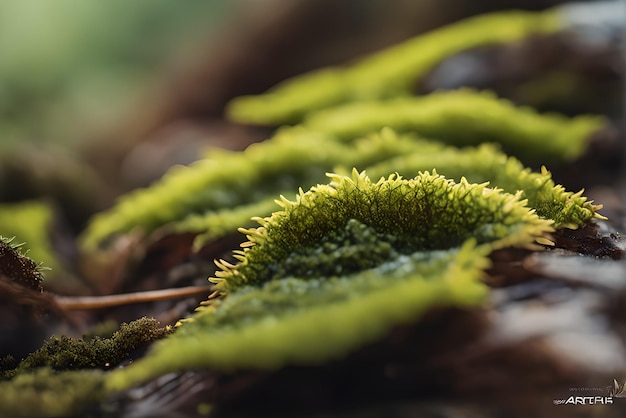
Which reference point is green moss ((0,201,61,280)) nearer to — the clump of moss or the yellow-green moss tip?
the clump of moss

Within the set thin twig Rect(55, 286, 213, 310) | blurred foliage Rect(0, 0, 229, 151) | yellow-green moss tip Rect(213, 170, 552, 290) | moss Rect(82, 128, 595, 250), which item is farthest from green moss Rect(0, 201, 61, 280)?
blurred foliage Rect(0, 0, 229, 151)

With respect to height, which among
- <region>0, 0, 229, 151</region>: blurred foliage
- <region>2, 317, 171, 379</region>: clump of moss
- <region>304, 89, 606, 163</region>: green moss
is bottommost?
<region>2, 317, 171, 379</region>: clump of moss

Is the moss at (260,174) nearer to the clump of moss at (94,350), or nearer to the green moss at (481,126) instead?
the green moss at (481,126)

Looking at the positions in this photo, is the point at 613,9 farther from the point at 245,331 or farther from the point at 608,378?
the point at 245,331

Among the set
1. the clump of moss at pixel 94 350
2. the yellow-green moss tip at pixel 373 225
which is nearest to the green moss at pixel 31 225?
the clump of moss at pixel 94 350

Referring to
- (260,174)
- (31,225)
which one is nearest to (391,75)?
(260,174)

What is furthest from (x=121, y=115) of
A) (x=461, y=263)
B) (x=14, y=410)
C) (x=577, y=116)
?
(x=461, y=263)
